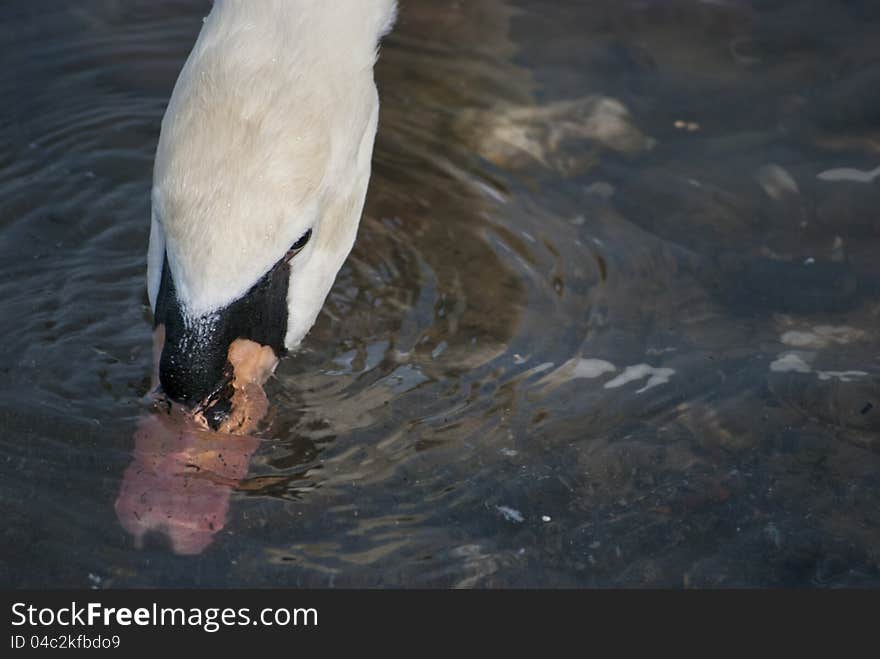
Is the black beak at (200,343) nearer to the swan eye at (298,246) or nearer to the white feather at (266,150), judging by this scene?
the white feather at (266,150)

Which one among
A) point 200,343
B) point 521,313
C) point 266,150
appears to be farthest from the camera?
point 521,313

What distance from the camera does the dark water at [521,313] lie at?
158 inches

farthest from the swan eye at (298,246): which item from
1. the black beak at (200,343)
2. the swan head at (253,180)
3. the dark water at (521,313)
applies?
the dark water at (521,313)

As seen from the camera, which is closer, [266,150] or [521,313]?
[266,150]

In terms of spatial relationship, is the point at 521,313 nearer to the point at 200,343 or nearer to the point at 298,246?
the point at 298,246

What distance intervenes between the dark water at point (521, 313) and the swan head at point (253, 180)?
46 cm

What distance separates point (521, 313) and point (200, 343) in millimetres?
1620

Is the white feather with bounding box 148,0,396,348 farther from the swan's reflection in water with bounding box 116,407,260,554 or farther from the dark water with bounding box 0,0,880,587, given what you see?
the dark water with bounding box 0,0,880,587

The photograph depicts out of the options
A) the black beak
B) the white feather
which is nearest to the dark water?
the black beak

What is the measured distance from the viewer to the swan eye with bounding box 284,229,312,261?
13.7 feet

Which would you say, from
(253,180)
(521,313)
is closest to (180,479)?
(253,180)

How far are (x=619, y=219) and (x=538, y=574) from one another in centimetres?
215

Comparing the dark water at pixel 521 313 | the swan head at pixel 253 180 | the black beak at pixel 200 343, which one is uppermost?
the swan head at pixel 253 180

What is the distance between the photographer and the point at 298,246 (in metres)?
4.21
